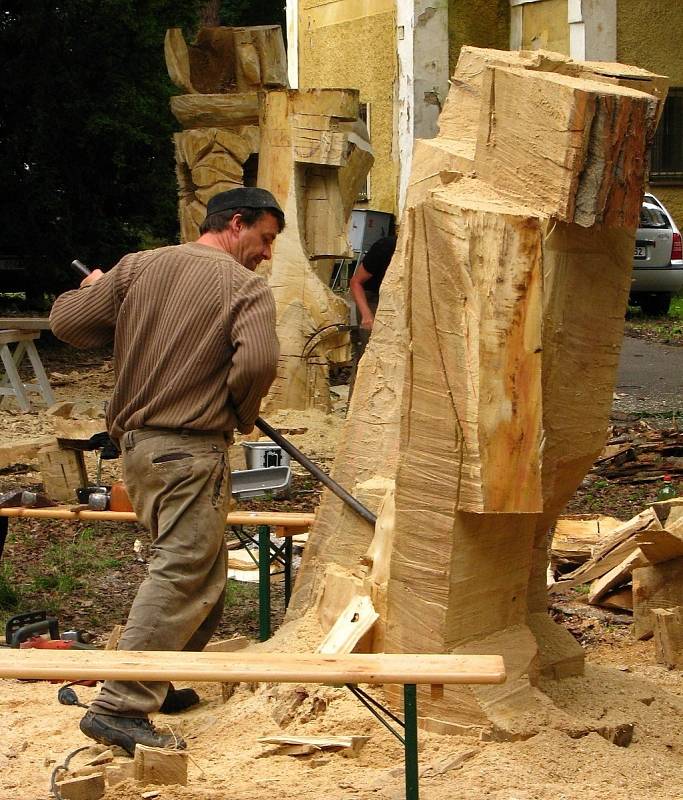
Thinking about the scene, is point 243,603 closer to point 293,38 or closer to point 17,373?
point 17,373

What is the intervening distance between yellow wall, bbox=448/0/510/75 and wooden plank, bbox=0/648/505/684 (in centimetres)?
1416

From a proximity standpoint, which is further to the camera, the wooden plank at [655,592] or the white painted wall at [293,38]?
the white painted wall at [293,38]

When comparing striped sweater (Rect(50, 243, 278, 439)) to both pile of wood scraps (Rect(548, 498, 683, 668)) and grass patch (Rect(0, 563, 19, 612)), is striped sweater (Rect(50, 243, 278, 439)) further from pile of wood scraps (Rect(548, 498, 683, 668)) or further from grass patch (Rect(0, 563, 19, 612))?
grass patch (Rect(0, 563, 19, 612))

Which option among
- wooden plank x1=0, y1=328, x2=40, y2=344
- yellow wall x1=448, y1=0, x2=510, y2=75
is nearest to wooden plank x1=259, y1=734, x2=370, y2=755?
wooden plank x1=0, y1=328, x2=40, y2=344

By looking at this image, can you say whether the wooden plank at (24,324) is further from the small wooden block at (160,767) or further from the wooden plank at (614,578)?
the small wooden block at (160,767)

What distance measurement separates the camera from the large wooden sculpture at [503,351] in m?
3.24

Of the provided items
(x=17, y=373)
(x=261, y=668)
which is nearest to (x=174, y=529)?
(x=261, y=668)

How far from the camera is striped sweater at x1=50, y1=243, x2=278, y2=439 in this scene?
3.62 m

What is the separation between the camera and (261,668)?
286cm

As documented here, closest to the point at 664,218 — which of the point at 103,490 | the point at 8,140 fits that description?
the point at 8,140

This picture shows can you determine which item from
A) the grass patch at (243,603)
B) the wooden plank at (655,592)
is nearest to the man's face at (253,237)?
the grass patch at (243,603)

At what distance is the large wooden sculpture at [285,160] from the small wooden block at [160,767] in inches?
233

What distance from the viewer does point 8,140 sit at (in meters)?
14.6

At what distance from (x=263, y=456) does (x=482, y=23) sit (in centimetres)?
1085
